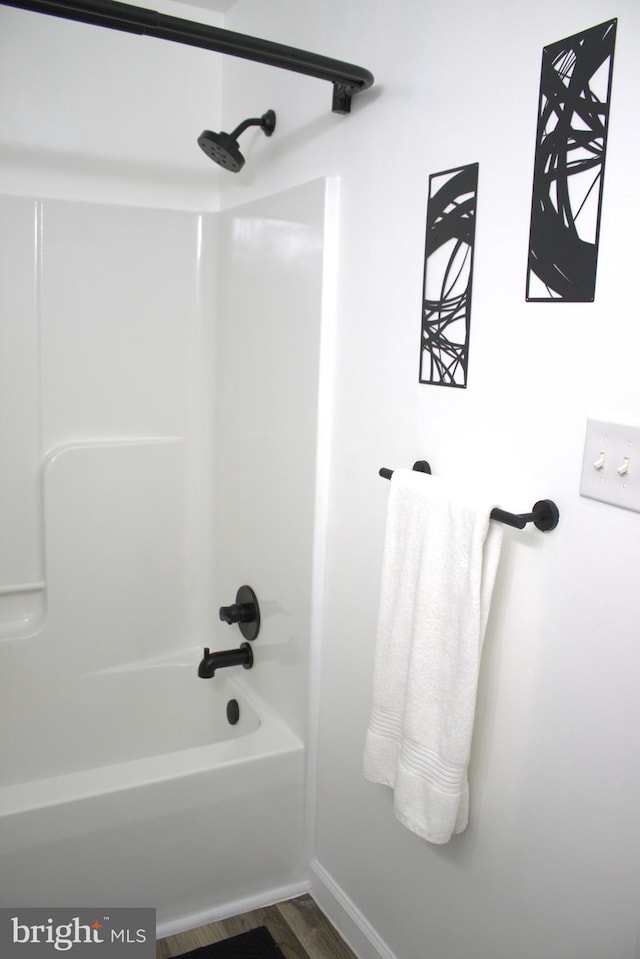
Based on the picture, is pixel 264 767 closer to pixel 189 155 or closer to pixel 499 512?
pixel 499 512

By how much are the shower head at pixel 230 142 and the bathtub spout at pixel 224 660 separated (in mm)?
1281

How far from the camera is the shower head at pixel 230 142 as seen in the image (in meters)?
2.00

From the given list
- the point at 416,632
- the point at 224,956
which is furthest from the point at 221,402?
the point at 224,956

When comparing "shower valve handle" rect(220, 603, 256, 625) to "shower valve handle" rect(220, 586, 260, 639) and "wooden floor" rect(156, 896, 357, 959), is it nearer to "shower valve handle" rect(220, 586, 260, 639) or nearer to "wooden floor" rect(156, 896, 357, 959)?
"shower valve handle" rect(220, 586, 260, 639)

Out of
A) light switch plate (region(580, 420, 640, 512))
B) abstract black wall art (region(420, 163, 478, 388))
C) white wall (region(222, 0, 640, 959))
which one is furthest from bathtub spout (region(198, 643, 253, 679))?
light switch plate (region(580, 420, 640, 512))

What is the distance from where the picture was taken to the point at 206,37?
4.94 feet

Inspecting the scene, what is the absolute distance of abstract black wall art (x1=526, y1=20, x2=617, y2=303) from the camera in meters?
1.16

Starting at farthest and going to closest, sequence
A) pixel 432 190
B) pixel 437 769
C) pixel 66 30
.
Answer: pixel 66 30 → pixel 432 190 → pixel 437 769

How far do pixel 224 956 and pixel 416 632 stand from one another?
103 centimetres

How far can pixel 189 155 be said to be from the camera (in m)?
2.51

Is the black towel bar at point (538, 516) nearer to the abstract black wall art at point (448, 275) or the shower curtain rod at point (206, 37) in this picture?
the abstract black wall art at point (448, 275)

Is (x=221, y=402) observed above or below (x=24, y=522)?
above

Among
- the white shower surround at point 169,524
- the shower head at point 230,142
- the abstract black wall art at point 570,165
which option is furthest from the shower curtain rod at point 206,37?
the abstract black wall art at point 570,165

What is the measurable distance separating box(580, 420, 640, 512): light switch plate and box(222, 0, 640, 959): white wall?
0.02 m
